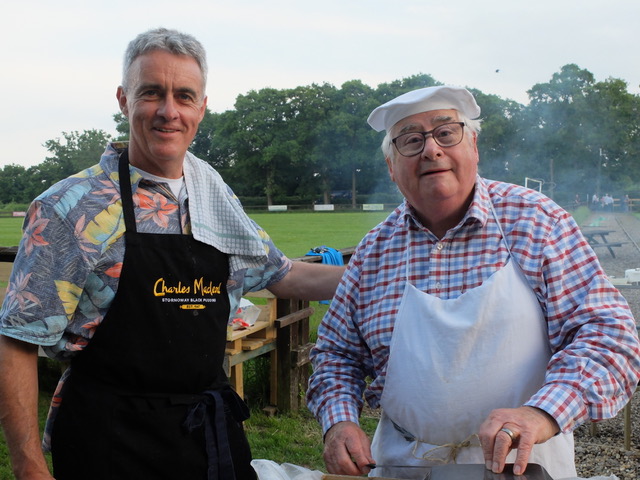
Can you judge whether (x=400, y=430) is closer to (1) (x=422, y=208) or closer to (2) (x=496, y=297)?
(2) (x=496, y=297)

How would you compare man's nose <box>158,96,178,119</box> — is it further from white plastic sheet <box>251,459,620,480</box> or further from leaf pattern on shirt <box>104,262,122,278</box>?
white plastic sheet <box>251,459,620,480</box>

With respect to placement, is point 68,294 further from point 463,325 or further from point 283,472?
point 463,325

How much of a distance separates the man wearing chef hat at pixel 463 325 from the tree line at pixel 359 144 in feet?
87.2

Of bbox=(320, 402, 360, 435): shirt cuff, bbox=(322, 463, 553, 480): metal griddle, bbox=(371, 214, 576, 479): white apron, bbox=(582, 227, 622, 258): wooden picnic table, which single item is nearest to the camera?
bbox=(322, 463, 553, 480): metal griddle

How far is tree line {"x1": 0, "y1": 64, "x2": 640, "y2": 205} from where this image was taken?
3111cm

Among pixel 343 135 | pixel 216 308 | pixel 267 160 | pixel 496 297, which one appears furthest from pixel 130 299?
pixel 267 160

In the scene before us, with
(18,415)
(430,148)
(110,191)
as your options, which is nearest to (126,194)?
(110,191)

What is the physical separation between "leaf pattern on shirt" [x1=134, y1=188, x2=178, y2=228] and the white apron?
83 centimetres

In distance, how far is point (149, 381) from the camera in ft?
6.04

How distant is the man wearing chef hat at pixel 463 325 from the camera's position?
1.55 metres

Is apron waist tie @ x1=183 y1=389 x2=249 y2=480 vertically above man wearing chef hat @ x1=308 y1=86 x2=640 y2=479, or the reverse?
man wearing chef hat @ x1=308 y1=86 x2=640 y2=479

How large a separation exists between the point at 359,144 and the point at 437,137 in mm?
45616

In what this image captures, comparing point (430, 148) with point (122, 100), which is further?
point (122, 100)

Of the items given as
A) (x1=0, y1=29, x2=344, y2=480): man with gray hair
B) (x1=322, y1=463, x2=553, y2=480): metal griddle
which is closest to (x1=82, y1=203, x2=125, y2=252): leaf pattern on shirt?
(x1=0, y1=29, x2=344, y2=480): man with gray hair
